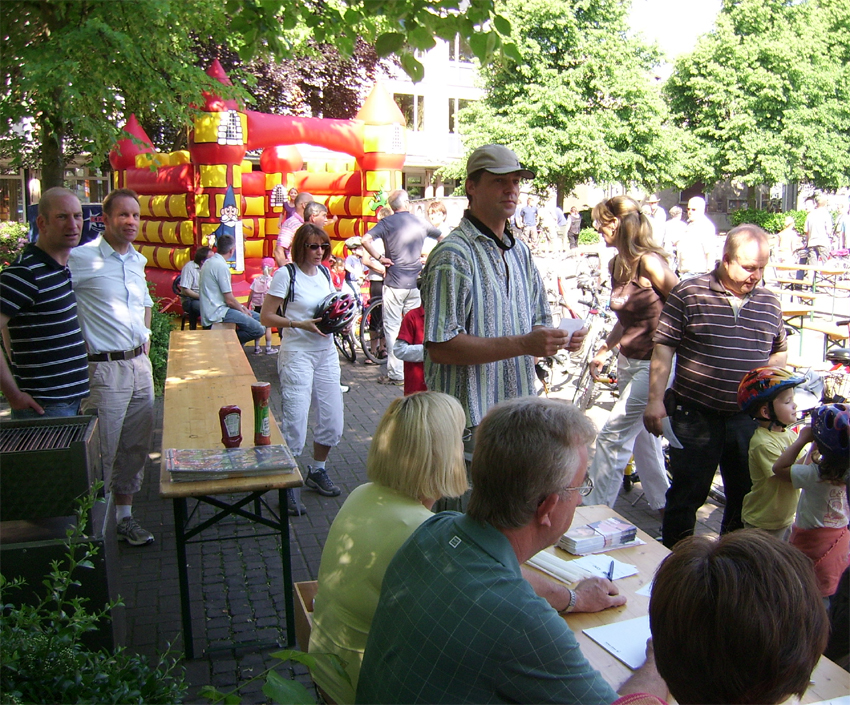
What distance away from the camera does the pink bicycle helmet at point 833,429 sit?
3361 mm

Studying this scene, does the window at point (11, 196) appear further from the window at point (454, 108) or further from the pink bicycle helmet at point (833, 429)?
the pink bicycle helmet at point (833, 429)

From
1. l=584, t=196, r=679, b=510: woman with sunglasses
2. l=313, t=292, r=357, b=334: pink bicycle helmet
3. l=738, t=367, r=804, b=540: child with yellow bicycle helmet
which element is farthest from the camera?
l=313, t=292, r=357, b=334: pink bicycle helmet

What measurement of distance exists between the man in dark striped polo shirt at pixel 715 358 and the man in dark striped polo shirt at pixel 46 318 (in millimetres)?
3153

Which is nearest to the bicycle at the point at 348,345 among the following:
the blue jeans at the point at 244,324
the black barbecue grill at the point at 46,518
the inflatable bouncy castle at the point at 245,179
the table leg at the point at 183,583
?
the blue jeans at the point at 244,324

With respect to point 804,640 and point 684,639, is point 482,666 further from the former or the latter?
point 804,640

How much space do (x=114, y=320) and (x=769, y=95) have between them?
40200 millimetres

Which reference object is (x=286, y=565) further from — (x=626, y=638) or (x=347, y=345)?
(x=347, y=345)

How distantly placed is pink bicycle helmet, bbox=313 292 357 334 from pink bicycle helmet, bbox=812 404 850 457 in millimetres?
3126

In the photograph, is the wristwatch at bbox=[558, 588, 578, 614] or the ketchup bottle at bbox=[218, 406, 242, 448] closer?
the wristwatch at bbox=[558, 588, 578, 614]

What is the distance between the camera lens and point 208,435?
417cm

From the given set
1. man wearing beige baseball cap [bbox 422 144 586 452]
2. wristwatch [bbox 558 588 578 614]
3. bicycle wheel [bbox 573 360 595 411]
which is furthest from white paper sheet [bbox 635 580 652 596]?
bicycle wheel [bbox 573 360 595 411]

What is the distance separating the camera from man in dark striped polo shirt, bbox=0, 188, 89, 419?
4.14m

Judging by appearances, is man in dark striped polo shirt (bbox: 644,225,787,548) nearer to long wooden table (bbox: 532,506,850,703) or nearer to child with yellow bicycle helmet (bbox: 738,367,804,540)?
child with yellow bicycle helmet (bbox: 738,367,804,540)

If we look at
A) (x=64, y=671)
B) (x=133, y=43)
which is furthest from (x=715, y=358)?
(x=133, y=43)
